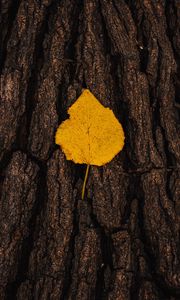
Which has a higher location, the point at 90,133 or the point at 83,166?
the point at 90,133

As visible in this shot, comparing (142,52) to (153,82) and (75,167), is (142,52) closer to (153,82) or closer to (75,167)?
(153,82)

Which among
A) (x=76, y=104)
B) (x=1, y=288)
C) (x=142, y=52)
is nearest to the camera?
(x=1, y=288)

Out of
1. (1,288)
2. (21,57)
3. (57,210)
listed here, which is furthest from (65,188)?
(21,57)

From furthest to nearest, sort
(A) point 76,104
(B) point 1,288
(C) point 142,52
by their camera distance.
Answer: (C) point 142,52
(A) point 76,104
(B) point 1,288
